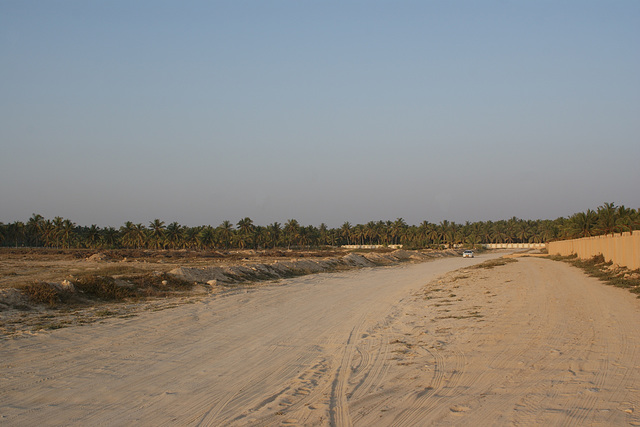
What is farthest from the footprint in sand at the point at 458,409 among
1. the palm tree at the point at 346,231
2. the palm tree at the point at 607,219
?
the palm tree at the point at 346,231

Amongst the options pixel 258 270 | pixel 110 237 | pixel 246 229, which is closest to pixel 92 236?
pixel 110 237

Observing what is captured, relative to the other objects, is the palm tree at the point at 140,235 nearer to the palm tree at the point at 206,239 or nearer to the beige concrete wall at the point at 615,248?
the palm tree at the point at 206,239

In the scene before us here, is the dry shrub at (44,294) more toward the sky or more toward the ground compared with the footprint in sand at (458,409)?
more toward the sky

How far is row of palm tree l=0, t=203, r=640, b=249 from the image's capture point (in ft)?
382

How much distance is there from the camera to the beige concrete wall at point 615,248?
77.4 feet

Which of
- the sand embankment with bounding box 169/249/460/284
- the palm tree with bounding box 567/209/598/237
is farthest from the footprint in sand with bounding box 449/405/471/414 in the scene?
the palm tree with bounding box 567/209/598/237

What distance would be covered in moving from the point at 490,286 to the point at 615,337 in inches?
506

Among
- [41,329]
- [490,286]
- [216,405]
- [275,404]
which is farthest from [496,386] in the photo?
[490,286]

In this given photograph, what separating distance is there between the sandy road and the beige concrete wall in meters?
9.71

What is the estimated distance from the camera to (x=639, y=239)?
22.7 metres

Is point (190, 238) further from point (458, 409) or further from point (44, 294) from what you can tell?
point (458, 409)

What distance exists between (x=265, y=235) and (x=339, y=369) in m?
128

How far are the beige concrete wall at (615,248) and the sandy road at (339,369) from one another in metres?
9.71

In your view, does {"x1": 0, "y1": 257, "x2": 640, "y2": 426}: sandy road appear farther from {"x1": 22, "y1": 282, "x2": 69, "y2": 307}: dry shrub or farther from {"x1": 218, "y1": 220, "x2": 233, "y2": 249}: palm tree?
{"x1": 218, "y1": 220, "x2": 233, "y2": 249}: palm tree
